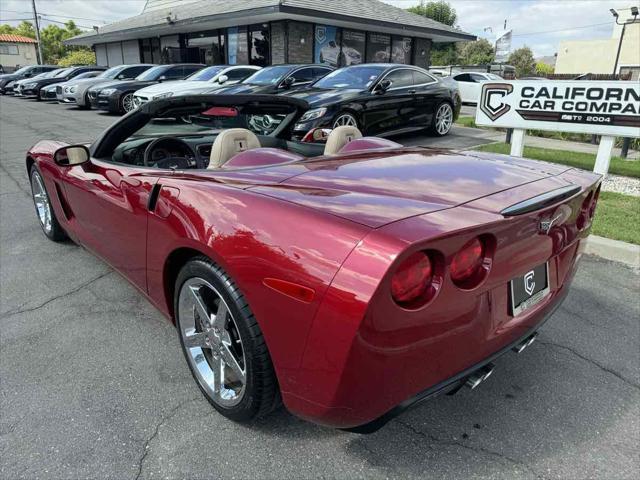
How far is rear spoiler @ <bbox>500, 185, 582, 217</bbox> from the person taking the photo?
5.79 ft

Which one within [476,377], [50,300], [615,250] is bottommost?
[50,300]

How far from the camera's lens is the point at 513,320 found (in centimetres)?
188

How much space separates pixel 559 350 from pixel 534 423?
75 centimetres

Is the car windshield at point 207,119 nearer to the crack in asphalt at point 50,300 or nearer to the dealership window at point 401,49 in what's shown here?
the crack in asphalt at point 50,300

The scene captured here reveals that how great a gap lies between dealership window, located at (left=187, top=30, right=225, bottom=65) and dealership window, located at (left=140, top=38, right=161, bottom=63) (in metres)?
3.79

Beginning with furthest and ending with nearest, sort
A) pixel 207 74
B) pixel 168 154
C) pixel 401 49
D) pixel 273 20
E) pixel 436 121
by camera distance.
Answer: pixel 401 49
pixel 273 20
pixel 207 74
pixel 436 121
pixel 168 154

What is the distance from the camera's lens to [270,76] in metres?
11.1

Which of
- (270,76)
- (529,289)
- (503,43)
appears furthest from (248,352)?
(503,43)

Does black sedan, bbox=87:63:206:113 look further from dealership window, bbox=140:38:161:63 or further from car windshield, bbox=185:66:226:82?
dealership window, bbox=140:38:161:63

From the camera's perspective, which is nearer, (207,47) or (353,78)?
(353,78)

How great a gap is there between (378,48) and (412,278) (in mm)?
24290

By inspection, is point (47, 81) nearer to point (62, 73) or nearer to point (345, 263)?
point (62, 73)

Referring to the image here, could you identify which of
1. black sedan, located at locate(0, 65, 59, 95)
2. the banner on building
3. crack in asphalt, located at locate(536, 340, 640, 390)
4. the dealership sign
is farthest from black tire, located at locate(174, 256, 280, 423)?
the banner on building

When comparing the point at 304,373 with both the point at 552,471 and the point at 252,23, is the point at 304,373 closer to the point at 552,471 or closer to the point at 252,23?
the point at 552,471
